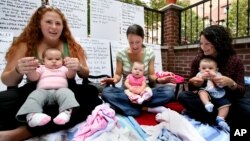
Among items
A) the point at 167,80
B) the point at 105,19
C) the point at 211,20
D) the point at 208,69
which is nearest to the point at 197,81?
the point at 208,69

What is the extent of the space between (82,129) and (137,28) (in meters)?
1.20

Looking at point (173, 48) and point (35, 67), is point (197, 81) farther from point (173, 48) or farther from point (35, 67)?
point (173, 48)

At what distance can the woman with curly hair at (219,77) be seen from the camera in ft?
6.00

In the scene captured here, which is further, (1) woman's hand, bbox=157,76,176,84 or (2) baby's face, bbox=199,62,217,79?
(1) woman's hand, bbox=157,76,176,84

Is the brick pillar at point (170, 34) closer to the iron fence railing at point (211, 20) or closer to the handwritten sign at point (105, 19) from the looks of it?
the iron fence railing at point (211, 20)

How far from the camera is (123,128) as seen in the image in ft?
5.21

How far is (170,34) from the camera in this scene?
15.3 ft

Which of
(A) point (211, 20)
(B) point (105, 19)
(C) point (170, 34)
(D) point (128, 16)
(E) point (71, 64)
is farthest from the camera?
(C) point (170, 34)

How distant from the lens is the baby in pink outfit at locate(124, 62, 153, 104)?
6.72 ft

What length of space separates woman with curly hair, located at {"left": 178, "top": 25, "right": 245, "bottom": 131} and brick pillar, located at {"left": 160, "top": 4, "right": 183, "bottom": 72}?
8.58 ft

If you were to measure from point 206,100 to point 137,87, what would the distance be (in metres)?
0.65

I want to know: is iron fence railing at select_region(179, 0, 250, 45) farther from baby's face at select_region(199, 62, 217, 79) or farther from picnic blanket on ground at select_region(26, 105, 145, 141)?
picnic blanket on ground at select_region(26, 105, 145, 141)

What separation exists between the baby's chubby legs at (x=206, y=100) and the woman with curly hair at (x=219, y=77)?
51 mm

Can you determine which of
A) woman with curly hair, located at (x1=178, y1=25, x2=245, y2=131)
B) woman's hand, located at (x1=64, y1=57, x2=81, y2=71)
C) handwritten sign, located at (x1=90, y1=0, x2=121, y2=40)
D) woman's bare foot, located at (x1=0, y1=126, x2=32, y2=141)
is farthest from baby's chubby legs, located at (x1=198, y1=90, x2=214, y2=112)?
handwritten sign, located at (x1=90, y1=0, x2=121, y2=40)
